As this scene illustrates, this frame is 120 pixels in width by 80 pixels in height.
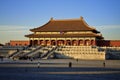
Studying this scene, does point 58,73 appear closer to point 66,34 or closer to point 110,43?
point 66,34

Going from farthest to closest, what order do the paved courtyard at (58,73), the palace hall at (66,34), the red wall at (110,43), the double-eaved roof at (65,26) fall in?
the double-eaved roof at (65,26) < the red wall at (110,43) < the palace hall at (66,34) < the paved courtyard at (58,73)

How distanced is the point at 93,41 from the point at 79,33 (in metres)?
4.35

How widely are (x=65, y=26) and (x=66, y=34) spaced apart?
14.9 feet

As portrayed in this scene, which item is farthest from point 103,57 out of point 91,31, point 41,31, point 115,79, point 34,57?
point 115,79

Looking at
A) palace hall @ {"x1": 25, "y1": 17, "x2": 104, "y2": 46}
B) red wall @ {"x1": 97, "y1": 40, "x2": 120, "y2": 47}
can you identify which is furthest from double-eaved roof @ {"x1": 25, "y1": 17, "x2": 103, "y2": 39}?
red wall @ {"x1": 97, "y1": 40, "x2": 120, "y2": 47}

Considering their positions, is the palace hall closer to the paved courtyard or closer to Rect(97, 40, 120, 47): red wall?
Rect(97, 40, 120, 47): red wall

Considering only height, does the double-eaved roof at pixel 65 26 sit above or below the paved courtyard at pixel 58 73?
above

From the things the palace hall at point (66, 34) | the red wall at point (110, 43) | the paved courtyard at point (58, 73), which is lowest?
the paved courtyard at point (58, 73)

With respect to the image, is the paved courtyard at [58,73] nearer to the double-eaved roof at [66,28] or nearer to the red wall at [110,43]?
the double-eaved roof at [66,28]

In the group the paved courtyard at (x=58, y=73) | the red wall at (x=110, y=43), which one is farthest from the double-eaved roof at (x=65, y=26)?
the paved courtyard at (x=58, y=73)

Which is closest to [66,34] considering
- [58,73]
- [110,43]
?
[110,43]

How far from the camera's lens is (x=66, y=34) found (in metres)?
86.1

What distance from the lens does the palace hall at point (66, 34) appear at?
83.9m

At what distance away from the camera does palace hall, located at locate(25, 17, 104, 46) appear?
8393 centimetres
